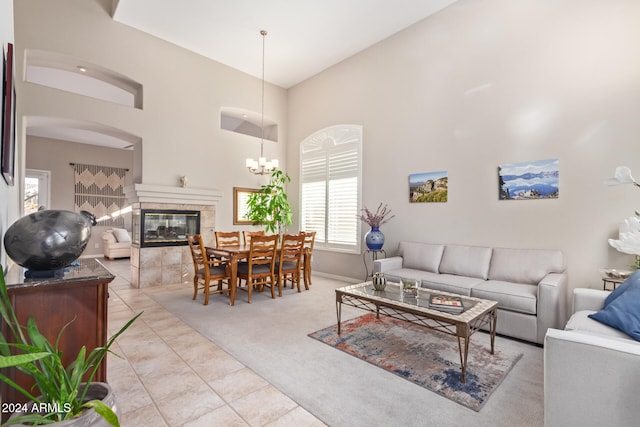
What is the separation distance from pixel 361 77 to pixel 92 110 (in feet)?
15.2

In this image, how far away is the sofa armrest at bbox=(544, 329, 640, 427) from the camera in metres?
1.45

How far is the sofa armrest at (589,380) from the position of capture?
4.75 feet

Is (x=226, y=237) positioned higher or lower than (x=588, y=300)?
higher

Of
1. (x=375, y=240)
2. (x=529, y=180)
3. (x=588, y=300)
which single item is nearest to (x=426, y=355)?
(x=588, y=300)

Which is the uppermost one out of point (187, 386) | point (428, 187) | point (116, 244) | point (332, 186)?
point (332, 186)

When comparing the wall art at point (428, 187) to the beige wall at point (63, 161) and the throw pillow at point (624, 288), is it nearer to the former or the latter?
the throw pillow at point (624, 288)

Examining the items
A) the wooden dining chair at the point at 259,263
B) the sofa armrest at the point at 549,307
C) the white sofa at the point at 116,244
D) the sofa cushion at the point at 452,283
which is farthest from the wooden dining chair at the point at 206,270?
the white sofa at the point at 116,244

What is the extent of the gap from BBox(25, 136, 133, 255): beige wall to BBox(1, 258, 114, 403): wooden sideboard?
339 inches

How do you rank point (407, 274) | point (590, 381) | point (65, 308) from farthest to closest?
point (407, 274) → point (65, 308) → point (590, 381)

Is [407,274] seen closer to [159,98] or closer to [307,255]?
[307,255]

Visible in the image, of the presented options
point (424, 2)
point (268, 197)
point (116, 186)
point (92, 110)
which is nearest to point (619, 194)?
point (424, 2)

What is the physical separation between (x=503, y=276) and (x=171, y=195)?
5.36 metres

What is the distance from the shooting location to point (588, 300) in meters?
2.63

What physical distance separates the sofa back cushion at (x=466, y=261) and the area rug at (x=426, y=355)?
3.05ft
